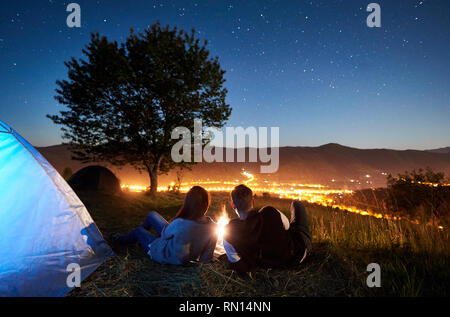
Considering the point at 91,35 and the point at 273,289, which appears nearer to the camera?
the point at 273,289

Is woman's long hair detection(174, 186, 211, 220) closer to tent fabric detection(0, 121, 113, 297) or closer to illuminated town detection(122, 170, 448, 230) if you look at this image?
tent fabric detection(0, 121, 113, 297)

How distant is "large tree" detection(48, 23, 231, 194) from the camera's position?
1149 cm

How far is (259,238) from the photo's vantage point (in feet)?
11.9

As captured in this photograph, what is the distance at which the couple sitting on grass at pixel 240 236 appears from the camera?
137 inches

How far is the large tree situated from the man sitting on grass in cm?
928

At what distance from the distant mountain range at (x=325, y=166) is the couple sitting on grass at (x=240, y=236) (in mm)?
36311

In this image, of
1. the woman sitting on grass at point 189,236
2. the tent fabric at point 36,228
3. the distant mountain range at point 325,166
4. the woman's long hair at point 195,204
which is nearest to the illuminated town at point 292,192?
the woman sitting on grass at point 189,236

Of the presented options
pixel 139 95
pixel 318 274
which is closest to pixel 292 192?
pixel 139 95

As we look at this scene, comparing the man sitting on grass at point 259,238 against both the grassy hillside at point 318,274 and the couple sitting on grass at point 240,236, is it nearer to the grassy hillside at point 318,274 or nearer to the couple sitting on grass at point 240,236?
the couple sitting on grass at point 240,236

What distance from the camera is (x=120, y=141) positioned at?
12633 mm

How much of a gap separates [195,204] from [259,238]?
1197 millimetres
